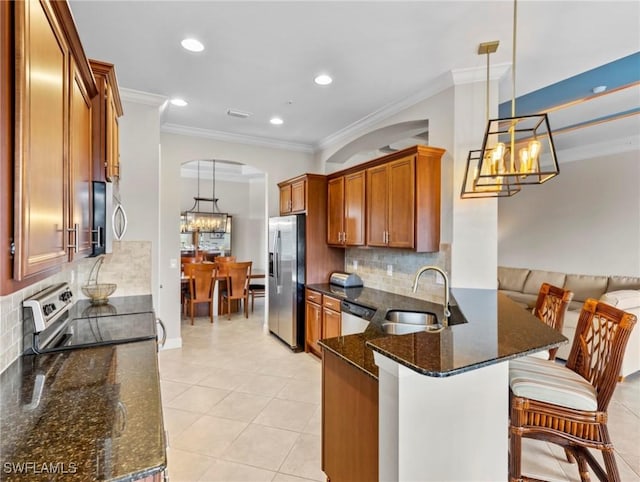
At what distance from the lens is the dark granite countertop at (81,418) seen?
0.82 metres

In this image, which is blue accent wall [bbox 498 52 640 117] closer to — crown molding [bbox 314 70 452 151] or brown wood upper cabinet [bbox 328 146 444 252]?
crown molding [bbox 314 70 452 151]

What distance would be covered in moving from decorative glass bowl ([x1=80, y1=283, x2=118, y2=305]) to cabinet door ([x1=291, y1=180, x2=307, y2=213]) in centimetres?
239

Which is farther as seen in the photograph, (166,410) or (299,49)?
(166,410)

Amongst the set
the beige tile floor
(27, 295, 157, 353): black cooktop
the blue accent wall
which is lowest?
the beige tile floor

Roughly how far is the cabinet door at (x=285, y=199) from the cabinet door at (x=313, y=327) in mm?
1421

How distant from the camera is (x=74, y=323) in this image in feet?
7.07

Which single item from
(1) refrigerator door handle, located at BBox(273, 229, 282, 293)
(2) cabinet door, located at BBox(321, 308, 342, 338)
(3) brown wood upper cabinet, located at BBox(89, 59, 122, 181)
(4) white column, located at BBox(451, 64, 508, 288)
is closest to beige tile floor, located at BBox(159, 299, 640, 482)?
(2) cabinet door, located at BBox(321, 308, 342, 338)

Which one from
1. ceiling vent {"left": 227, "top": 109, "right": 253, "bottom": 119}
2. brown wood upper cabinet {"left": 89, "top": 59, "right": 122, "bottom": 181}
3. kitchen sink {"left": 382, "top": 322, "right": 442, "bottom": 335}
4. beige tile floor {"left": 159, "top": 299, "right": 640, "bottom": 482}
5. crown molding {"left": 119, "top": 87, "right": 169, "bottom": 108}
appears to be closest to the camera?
brown wood upper cabinet {"left": 89, "top": 59, "right": 122, "bottom": 181}

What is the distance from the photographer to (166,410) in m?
2.86

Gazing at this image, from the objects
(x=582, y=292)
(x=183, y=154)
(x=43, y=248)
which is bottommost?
(x=582, y=292)

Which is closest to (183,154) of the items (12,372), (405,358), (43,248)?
(12,372)

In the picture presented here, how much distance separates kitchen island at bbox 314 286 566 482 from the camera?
126 cm

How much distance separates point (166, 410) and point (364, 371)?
7.23 ft

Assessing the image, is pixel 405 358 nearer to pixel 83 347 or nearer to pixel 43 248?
pixel 43 248
